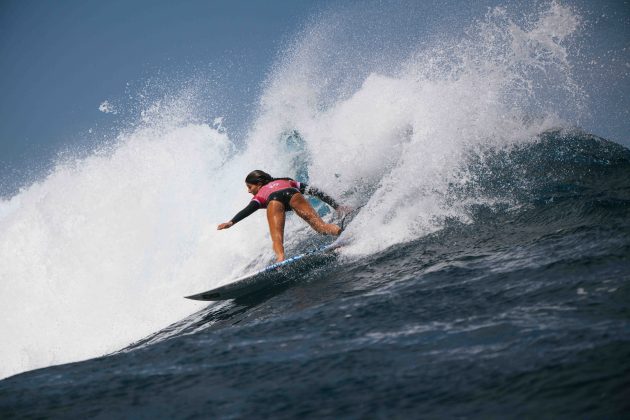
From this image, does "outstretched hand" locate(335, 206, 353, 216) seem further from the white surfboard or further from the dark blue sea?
the dark blue sea

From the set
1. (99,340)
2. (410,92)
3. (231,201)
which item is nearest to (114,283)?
(99,340)

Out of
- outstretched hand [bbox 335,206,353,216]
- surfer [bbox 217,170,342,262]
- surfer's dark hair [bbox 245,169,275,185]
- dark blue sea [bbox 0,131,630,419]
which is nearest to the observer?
dark blue sea [bbox 0,131,630,419]

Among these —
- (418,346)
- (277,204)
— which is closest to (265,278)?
(277,204)

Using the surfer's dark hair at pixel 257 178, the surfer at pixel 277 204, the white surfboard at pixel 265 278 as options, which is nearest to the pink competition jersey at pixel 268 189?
the surfer at pixel 277 204

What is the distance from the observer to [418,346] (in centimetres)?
315

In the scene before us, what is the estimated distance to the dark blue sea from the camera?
7.95 feet

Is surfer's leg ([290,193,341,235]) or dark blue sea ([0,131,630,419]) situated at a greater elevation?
surfer's leg ([290,193,341,235])

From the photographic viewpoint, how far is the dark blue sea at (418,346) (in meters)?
2.42

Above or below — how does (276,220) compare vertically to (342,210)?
above

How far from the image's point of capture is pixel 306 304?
504cm

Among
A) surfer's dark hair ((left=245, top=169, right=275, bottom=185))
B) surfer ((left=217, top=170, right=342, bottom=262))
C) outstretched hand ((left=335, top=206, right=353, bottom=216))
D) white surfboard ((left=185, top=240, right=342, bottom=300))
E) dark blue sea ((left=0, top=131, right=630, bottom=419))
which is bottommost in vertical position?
dark blue sea ((left=0, top=131, right=630, bottom=419))

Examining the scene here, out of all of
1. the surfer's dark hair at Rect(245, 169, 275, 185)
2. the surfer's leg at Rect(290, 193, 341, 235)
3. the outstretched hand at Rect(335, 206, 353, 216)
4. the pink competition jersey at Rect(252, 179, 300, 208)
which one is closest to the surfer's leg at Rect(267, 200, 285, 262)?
the pink competition jersey at Rect(252, 179, 300, 208)

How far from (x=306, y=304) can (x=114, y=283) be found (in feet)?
28.7

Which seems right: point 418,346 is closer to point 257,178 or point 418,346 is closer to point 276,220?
A: point 276,220
